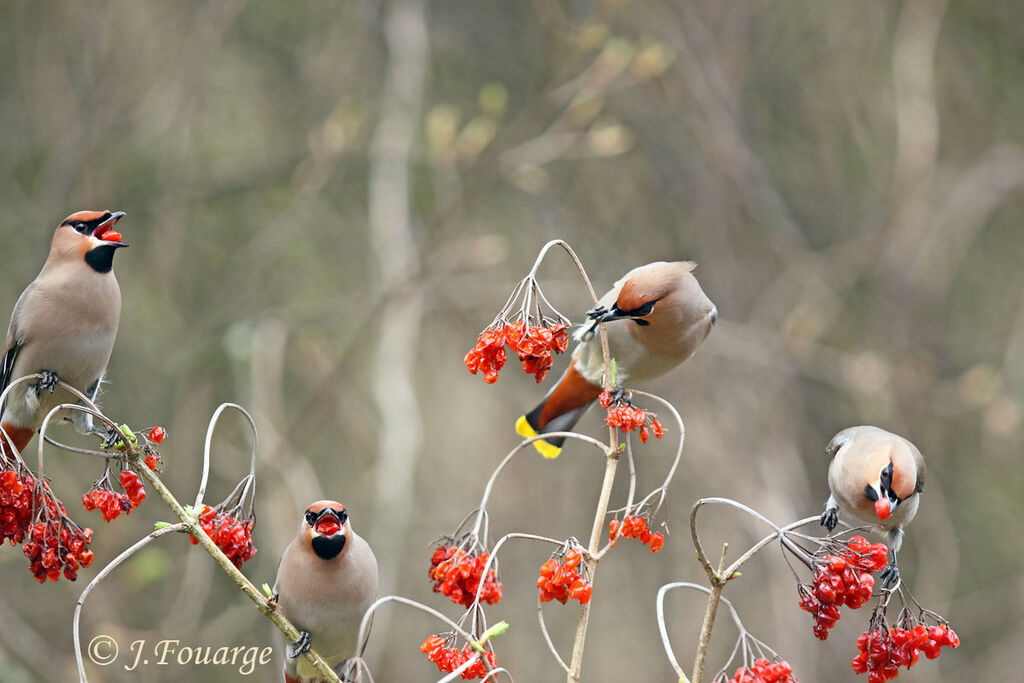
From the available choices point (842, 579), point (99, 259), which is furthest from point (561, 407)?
point (842, 579)

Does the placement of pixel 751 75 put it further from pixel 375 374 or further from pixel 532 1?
pixel 375 374

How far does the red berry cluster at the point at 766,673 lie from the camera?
1.89 m

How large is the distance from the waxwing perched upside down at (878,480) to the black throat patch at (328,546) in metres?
1.35

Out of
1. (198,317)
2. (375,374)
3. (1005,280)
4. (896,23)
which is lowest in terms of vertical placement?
(198,317)

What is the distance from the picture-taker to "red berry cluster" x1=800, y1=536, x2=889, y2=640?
2002 millimetres

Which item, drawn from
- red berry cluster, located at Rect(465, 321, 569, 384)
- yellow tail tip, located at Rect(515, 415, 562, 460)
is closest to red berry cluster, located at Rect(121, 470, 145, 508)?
red berry cluster, located at Rect(465, 321, 569, 384)

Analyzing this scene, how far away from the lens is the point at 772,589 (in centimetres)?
629

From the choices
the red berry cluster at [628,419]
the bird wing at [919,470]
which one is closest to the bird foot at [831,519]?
the bird wing at [919,470]

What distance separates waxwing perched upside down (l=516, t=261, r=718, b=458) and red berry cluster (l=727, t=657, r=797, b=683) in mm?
1225

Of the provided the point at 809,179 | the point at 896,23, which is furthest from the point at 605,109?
the point at 896,23

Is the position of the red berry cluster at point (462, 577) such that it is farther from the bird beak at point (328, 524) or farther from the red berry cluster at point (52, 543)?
the bird beak at point (328, 524)

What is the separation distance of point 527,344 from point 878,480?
1144mm

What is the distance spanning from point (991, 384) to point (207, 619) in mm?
4601

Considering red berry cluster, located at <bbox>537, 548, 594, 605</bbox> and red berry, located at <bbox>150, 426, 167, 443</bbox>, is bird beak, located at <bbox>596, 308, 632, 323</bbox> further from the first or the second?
red berry, located at <bbox>150, 426, 167, 443</bbox>
